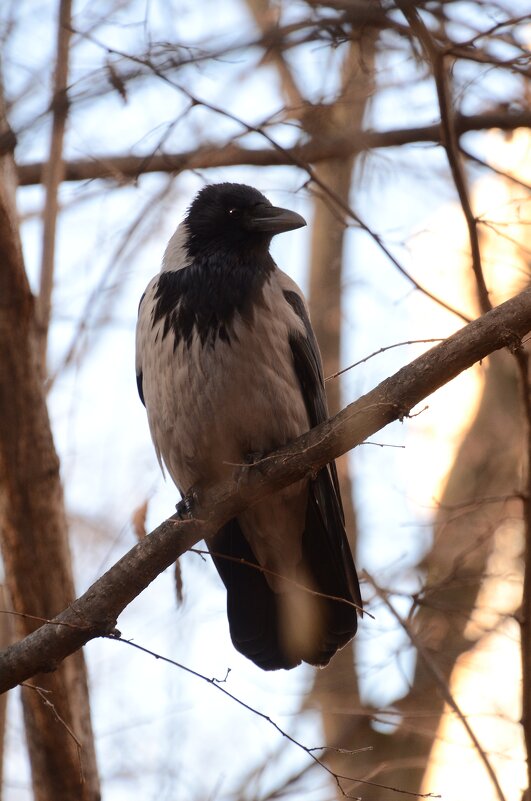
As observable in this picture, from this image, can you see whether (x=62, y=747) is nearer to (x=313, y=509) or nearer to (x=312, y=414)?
(x=313, y=509)

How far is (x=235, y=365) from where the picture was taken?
15.6 feet

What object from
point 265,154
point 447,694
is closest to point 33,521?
point 447,694

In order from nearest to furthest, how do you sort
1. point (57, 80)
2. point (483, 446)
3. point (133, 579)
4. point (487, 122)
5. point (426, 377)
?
point (426, 377) → point (133, 579) → point (57, 80) → point (487, 122) → point (483, 446)

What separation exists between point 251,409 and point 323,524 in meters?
0.75

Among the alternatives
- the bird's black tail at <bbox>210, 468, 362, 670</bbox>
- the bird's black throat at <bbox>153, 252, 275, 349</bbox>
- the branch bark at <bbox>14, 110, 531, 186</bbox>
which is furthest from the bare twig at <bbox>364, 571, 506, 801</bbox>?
the branch bark at <bbox>14, 110, 531, 186</bbox>

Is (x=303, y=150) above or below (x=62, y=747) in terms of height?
above

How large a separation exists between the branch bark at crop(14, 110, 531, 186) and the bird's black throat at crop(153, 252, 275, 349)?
90 centimetres

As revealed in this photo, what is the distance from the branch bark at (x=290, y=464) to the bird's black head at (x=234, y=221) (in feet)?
4.87

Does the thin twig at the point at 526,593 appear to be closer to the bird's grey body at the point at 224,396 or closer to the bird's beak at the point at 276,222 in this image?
the bird's grey body at the point at 224,396

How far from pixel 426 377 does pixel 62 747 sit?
245 cm

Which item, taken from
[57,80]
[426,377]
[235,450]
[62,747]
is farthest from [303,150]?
[62,747]

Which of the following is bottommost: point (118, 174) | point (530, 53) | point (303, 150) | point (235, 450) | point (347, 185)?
point (235, 450)

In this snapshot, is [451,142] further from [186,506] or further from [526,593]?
[186,506]

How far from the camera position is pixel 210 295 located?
16.3 feet
